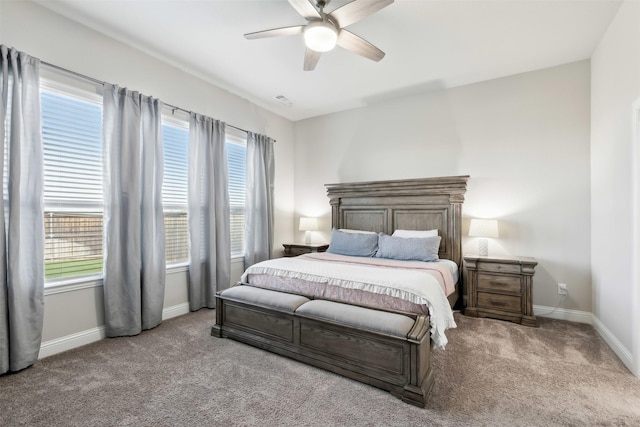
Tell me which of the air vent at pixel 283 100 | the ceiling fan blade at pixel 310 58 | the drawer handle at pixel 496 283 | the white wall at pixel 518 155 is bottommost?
the drawer handle at pixel 496 283

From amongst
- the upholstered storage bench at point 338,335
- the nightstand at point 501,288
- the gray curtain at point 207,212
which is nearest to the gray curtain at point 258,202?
the gray curtain at point 207,212

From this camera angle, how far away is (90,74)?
9.13ft

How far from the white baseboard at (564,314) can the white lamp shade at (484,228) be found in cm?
107

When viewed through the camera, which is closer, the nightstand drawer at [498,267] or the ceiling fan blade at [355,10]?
the ceiling fan blade at [355,10]

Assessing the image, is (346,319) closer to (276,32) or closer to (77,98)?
(276,32)

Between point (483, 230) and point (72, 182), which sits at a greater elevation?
point (72, 182)

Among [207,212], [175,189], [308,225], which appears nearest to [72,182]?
[175,189]

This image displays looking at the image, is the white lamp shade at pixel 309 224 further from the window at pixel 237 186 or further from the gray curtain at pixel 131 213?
the gray curtain at pixel 131 213

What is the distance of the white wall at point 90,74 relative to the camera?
2424 millimetres

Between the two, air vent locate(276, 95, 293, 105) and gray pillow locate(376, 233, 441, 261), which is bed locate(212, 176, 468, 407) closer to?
gray pillow locate(376, 233, 441, 261)

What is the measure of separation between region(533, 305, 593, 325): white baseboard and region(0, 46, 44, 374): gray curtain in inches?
201

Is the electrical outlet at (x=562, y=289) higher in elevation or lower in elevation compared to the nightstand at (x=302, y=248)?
lower

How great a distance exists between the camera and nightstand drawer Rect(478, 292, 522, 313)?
10.9 ft

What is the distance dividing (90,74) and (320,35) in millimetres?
2232
